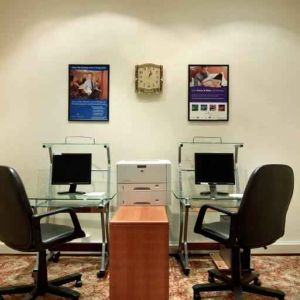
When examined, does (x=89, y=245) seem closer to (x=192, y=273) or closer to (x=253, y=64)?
(x=192, y=273)

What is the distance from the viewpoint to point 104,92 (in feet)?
11.8

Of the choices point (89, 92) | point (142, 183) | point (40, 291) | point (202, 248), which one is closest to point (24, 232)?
point (40, 291)

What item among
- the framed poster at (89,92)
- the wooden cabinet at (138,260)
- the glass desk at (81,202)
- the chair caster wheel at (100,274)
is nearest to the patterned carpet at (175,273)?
the chair caster wheel at (100,274)

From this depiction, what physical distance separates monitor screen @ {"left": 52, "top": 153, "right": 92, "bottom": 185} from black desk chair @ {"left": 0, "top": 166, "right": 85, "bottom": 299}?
88 cm

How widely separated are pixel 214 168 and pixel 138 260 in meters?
1.44

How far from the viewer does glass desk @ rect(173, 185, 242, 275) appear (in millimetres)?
3026

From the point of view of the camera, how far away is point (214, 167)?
10.9ft

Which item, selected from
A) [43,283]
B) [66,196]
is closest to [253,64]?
[66,196]

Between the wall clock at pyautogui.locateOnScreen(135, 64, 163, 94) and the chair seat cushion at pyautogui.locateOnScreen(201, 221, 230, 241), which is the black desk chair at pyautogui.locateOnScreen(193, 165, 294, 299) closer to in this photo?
the chair seat cushion at pyautogui.locateOnScreen(201, 221, 230, 241)

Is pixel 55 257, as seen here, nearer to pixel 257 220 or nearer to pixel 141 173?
pixel 141 173

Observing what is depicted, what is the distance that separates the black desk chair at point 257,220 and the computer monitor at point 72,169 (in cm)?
142

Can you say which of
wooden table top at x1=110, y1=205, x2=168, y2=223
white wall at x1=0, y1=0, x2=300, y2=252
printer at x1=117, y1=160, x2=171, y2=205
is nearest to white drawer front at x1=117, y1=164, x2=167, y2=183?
printer at x1=117, y1=160, x2=171, y2=205

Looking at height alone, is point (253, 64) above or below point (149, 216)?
above

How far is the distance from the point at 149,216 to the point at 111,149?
1320mm
